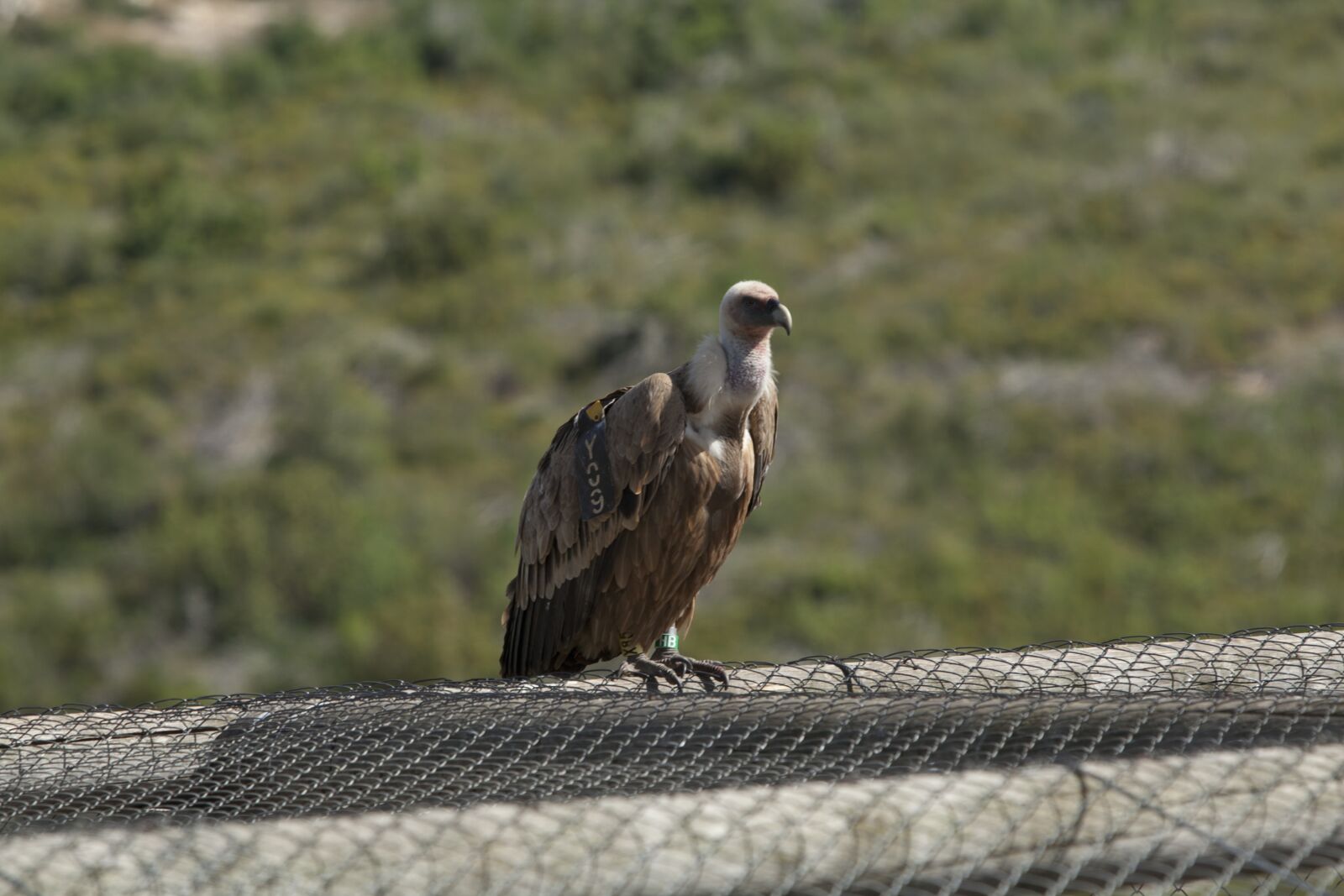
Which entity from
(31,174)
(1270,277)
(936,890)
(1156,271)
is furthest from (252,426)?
(936,890)

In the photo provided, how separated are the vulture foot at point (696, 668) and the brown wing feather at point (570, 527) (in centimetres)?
45

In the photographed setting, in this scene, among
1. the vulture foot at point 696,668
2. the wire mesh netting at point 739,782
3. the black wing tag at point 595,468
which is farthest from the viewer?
the black wing tag at point 595,468

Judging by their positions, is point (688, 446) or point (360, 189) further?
point (360, 189)

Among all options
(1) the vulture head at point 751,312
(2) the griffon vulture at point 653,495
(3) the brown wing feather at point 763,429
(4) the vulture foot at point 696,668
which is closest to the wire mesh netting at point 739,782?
(4) the vulture foot at point 696,668

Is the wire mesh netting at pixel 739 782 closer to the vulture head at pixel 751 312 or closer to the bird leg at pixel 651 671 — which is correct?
the bird leg at pixel 651 671

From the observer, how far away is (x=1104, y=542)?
568 inches

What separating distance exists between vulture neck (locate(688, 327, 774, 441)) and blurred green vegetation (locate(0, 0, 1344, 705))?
27.3 feet

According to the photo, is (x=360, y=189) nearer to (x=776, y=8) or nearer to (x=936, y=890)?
(x=776, y=8)

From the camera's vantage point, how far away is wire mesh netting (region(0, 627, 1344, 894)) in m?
2.41

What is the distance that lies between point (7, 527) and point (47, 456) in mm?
989

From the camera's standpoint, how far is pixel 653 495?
5340mm

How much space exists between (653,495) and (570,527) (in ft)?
1.51

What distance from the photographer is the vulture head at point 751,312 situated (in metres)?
5.32

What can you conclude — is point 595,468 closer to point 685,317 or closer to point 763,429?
point 763,429
